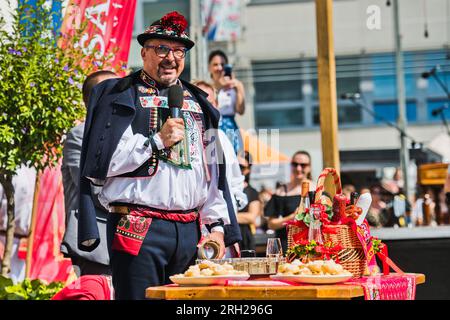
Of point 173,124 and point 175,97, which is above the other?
point 175,97

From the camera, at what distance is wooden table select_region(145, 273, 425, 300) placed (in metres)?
4.01

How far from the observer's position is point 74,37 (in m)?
7.18

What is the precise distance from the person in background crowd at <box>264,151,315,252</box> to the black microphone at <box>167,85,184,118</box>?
379 centimetres

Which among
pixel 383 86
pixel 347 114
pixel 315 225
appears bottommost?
pixel 315 225

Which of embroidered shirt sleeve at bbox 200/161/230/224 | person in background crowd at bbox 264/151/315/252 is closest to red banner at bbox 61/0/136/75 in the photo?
person in background crowd at bbox 264/151/315/252

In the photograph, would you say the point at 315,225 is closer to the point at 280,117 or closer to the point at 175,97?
the point at 175,97

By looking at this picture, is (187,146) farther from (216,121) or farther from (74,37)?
(74,37)

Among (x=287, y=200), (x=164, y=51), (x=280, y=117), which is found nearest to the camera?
(x=164, y=51)

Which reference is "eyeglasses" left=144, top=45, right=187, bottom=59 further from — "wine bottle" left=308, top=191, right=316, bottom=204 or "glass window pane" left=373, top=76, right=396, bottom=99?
"glass window pane" left=373, top=76, right=396, bottom=99

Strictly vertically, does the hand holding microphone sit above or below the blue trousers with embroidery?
above

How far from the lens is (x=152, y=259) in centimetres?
474

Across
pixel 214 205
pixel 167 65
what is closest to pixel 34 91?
pixel 167 65

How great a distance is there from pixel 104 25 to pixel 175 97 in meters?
3.08

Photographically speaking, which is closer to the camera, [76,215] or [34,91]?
[76,215]
